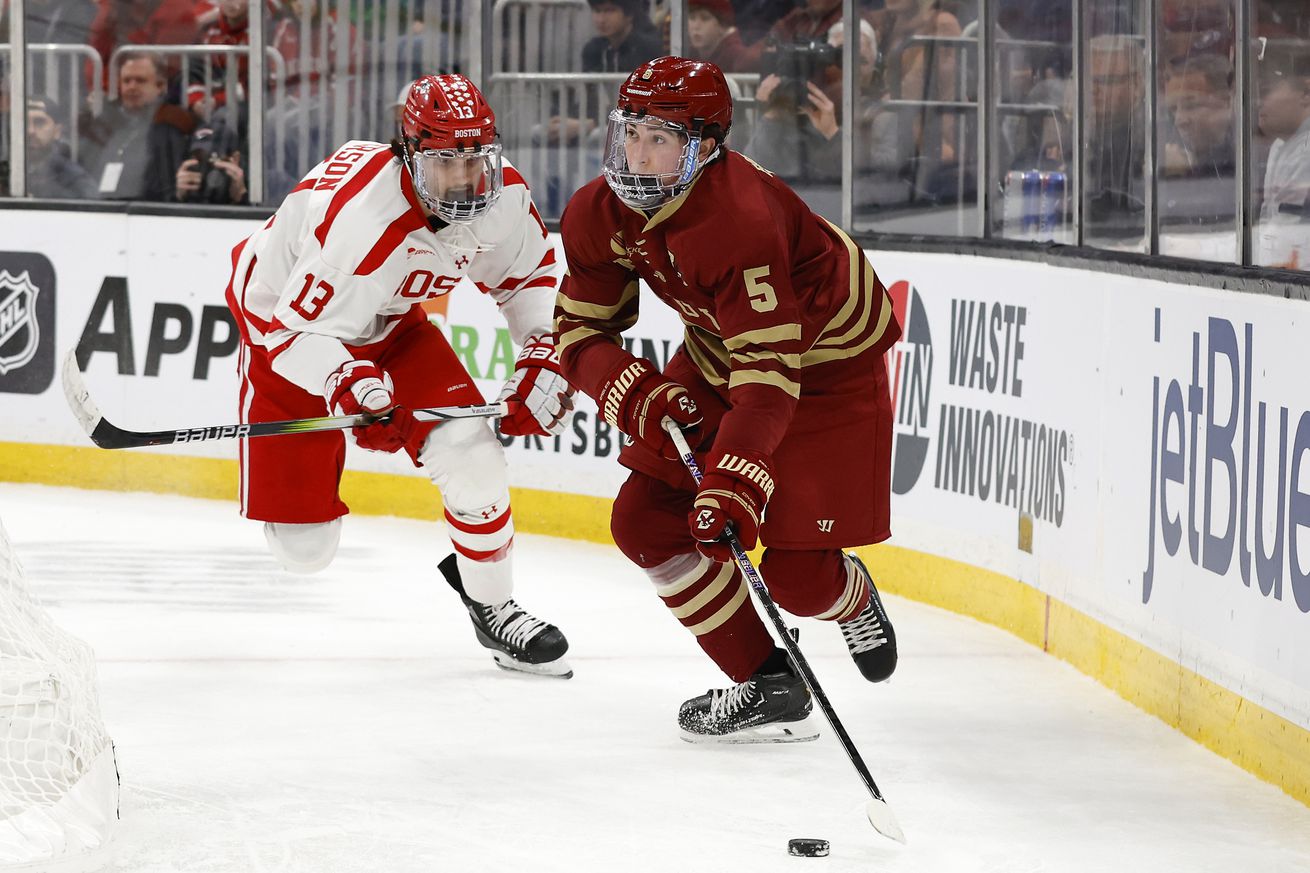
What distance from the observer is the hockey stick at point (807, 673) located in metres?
2.80

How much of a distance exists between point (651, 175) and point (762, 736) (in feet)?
3.44

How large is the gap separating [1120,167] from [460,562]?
1668 mm

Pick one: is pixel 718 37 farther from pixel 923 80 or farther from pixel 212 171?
pixel 212 171

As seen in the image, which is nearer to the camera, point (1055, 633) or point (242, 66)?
point (1055, 633)

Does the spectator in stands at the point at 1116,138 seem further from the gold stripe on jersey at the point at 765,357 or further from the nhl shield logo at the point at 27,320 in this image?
the nhl shield logo at the point at 27,320

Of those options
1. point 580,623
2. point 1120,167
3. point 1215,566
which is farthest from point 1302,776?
point 580,623

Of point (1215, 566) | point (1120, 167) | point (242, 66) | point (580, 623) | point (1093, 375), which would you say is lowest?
point (580, 623)

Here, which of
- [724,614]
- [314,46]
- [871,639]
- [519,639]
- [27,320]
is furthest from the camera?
[314,46]

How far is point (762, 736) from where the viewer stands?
340 cm

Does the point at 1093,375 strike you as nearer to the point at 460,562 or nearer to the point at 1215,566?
the point at 1215,566

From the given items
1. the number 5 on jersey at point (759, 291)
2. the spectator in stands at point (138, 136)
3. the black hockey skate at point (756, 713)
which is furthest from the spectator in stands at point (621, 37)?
the number 5 on jersey at point (759, 291)

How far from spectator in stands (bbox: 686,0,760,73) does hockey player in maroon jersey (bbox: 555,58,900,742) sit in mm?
2611

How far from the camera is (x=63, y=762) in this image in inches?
106

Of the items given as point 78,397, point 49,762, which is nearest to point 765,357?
point 49,762
